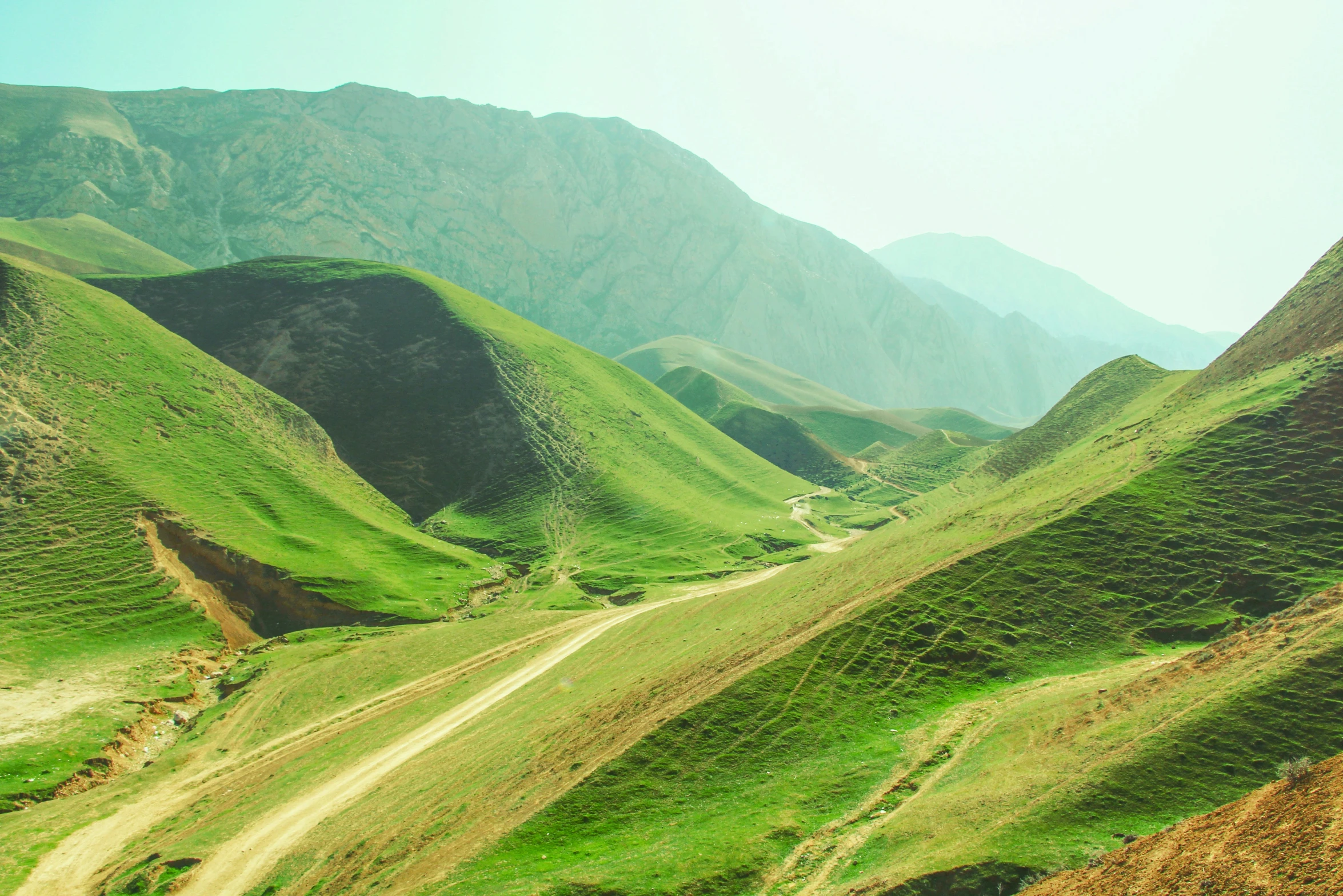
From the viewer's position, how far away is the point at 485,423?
119 meters

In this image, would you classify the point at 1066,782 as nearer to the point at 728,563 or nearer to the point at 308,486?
the point at 728,563

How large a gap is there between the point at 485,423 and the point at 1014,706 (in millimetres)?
101383

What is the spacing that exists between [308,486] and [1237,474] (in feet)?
282

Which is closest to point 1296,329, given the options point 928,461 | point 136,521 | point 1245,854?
point 1245,854

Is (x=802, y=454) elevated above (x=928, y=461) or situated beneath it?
elevated above

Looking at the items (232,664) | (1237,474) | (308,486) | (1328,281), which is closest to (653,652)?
(232,664)

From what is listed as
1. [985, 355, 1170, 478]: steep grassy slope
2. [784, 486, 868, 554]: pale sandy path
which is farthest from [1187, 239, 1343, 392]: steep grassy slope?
[784, 486, 868, 554]: pale sandy path

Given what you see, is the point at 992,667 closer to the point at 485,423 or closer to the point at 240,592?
the point at 240,592

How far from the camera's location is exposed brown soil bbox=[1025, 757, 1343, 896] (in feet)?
43.0

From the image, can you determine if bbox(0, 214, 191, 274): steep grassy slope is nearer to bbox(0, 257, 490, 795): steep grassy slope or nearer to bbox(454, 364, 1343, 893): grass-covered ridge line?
bbox(0, 257, 490, 795): steep grassy slope

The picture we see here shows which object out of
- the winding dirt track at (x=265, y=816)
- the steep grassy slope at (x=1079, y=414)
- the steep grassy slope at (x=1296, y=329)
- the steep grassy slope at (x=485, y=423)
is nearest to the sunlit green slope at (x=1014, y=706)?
the steep grassy slope at (x=1296, y=329)

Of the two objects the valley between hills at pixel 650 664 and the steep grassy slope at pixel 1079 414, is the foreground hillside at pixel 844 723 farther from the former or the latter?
the steep grassy slope at pixel 1079 414

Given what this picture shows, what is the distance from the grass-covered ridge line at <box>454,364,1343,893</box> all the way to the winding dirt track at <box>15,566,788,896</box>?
1185 centimetres

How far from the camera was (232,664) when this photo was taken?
5475 centimetres
